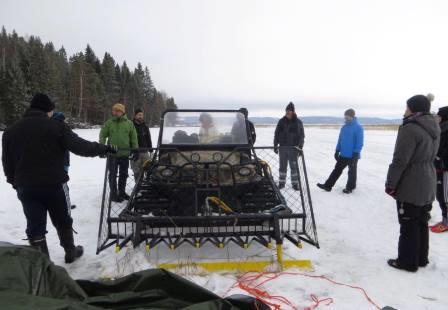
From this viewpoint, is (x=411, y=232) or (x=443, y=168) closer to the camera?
(x=411, y=232)

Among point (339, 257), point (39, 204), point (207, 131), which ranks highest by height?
point (207, 131)

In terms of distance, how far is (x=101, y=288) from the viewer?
2.75m

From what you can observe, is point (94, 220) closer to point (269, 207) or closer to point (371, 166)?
point (269, 207)

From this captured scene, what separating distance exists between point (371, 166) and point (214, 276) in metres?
10.1

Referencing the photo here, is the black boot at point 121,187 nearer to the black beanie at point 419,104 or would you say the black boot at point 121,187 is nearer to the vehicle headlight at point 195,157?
the vehicle headlight at point 195,157

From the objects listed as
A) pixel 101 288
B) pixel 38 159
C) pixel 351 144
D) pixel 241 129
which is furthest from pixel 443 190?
pixel 38 159

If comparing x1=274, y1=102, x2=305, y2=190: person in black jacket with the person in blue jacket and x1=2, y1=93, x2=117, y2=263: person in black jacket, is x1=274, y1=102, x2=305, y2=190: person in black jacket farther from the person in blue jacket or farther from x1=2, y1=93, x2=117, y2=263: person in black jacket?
x1=2, y1=93, x2=117, y2=263: person in black jacket

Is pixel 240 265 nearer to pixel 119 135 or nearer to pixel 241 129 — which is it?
pixel 241 129

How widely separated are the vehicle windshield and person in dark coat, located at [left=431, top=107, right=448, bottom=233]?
3.09m

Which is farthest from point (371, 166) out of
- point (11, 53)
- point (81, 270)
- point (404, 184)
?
point (11, 53)

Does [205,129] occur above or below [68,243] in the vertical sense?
above

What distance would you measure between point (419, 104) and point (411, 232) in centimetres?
150

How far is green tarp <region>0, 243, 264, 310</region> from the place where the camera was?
2436mm

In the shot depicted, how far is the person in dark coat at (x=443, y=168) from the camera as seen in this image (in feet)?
17.4
